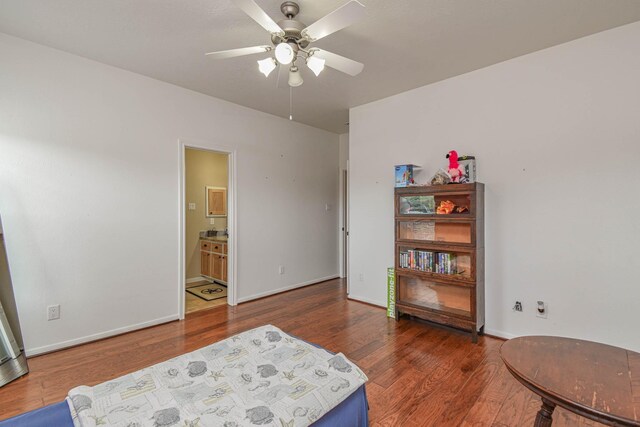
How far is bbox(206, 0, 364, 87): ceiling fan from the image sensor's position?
1668 millimetres

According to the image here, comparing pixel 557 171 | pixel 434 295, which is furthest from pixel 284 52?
pixel 434 295

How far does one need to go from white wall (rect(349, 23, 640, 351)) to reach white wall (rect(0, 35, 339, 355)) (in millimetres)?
2806

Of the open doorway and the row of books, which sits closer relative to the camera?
the row of books

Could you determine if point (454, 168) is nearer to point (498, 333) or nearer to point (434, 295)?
point (434, 295)

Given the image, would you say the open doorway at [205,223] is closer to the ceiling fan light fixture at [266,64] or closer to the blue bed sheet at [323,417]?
the ceiling fan light fixture at [266,64]

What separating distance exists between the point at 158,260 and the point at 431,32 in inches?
138

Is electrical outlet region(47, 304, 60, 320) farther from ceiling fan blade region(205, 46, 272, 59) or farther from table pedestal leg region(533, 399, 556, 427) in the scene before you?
table pedestal leg region(533, 399, 556, 427)

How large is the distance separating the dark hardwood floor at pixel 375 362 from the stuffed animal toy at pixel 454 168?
1.62 metres

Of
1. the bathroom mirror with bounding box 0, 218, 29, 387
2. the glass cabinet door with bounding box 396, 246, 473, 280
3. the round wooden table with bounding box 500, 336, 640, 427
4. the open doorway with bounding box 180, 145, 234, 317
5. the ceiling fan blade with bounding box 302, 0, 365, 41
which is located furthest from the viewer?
the open doorway with bounding box 180, 145, 234, 317

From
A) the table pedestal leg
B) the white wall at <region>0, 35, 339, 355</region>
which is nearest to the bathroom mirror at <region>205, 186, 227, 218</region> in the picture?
the white wall at <region>0, 35, 339, 355</region>

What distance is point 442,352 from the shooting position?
266 cm

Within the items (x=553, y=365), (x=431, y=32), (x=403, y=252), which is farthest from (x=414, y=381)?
(x=431, y=32)

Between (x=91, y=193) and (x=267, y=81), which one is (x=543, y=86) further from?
(x=91, y=193)

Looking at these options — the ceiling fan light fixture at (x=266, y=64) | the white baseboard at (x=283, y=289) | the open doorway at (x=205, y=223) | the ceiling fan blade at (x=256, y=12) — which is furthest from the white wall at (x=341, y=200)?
the ceiling fan blade at (x=256, y=12)
